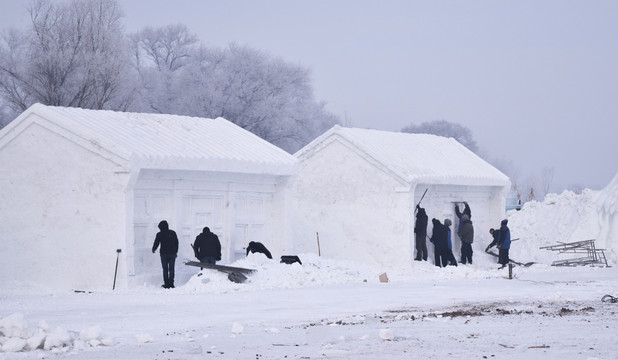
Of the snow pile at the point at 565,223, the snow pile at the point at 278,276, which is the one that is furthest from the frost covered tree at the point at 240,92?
the snow pile at the point at 278,276

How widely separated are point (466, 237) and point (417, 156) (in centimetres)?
Result: 312

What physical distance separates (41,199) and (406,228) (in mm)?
11974

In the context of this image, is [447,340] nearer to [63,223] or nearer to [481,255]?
[63,223]

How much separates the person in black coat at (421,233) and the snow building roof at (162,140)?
5399 millimetres

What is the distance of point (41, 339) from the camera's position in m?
12.8

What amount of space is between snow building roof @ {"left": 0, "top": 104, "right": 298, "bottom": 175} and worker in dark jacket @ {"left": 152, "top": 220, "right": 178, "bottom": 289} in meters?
1.51

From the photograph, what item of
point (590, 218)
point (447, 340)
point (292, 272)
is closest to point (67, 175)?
point (292, 272)

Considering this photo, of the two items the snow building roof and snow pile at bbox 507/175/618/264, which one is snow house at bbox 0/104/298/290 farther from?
snow pile at bbox 507/175/618/264

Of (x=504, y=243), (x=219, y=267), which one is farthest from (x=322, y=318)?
(x=504, y=243)

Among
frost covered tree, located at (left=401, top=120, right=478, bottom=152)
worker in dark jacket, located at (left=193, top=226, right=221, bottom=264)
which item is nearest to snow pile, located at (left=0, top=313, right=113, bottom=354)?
worker in dark jacket, located at (left=193, top=226, right=221, bottom=264)

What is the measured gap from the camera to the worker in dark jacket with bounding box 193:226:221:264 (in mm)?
25344

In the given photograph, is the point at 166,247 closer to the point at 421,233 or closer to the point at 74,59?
the point at 421,233

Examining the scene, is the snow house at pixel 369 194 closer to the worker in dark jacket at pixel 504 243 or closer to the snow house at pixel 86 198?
the worker in dark jacket at pixel 504 243

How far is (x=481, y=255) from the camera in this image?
3731 centimetres
